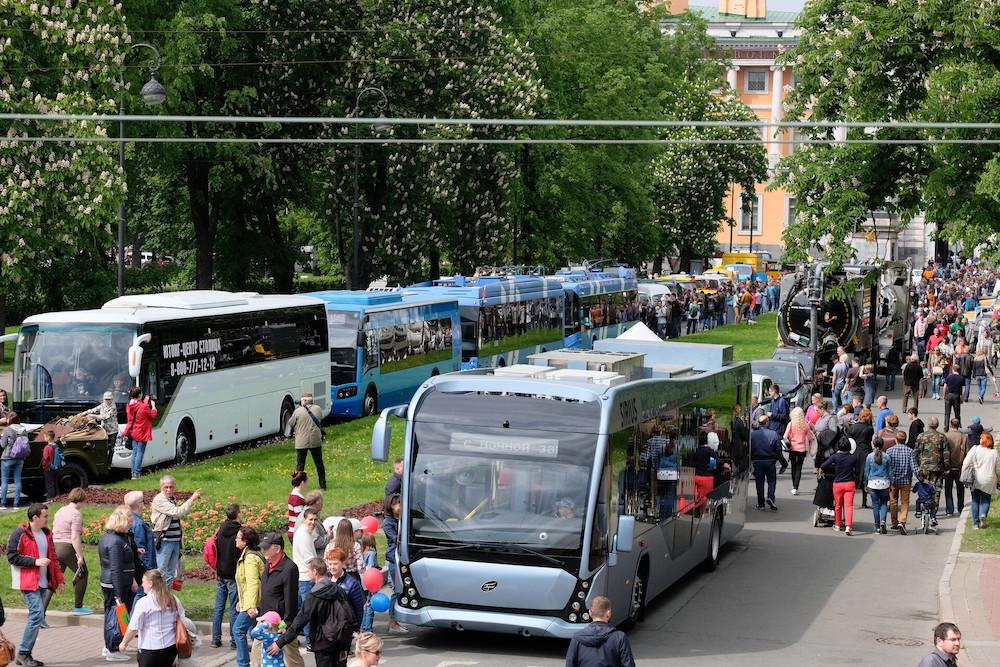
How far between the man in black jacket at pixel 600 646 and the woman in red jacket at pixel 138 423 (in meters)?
15.6

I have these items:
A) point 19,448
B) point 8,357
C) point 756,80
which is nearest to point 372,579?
point 19,448

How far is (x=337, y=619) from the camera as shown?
1183 cm

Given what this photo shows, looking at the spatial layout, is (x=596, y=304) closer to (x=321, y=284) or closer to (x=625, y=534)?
(x=321, y=284)

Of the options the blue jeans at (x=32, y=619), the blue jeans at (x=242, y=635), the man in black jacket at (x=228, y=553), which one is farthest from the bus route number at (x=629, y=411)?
the blue jeans at (x=32, y=619)

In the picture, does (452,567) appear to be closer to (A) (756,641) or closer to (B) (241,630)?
(B) (241,630)

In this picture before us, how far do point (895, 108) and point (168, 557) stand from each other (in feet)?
62.2

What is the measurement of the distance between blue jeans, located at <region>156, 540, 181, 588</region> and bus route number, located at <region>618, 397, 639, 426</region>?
4.57 m

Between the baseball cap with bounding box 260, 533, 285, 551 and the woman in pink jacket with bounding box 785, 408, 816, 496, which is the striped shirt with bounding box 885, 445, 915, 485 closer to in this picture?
the woman in pink jacket with bounding box 785, 408, 816, 496

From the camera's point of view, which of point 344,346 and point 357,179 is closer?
point 344,346

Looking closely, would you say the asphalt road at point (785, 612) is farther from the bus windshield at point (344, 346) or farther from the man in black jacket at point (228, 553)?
the bus windshield at point (344, 346)

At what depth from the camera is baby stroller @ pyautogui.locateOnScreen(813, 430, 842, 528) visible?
23.6 metres

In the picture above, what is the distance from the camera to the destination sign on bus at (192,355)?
1056 inches

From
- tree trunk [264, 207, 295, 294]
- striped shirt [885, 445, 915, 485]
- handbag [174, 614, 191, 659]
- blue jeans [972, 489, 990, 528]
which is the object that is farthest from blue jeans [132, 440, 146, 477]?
tree trunk [264, 207, 295, 294]

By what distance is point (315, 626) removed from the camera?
11.9 meters
